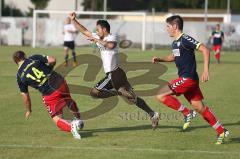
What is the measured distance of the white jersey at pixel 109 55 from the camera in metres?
11.6

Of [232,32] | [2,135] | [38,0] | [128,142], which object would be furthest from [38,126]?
[38,0]

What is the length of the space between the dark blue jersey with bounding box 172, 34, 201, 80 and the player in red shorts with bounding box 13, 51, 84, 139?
2.02 meters

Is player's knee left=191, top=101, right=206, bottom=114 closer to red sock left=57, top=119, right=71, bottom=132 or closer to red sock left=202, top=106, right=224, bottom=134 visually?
red sock left=202, top=106, right=224, bottom=134

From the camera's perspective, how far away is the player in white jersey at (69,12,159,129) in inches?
454

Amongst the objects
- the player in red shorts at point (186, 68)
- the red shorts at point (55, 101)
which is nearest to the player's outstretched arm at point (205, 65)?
the player in red shorts at point (186, 68)

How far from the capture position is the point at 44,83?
11078 millimetres

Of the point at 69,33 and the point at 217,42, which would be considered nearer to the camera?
the point at 69,33

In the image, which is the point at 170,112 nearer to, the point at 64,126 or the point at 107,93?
the point at 107,93

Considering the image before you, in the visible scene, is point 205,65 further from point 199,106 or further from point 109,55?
point 109,55

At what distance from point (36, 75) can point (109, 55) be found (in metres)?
1.53

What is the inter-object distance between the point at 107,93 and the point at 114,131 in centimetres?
114

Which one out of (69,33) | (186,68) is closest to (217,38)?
(69,33)

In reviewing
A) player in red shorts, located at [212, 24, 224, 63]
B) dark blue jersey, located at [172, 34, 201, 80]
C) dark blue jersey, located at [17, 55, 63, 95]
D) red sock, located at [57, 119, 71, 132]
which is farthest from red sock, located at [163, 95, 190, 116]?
player in red shorts, located at [212, 24, 224, 63]

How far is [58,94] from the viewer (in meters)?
11.2
